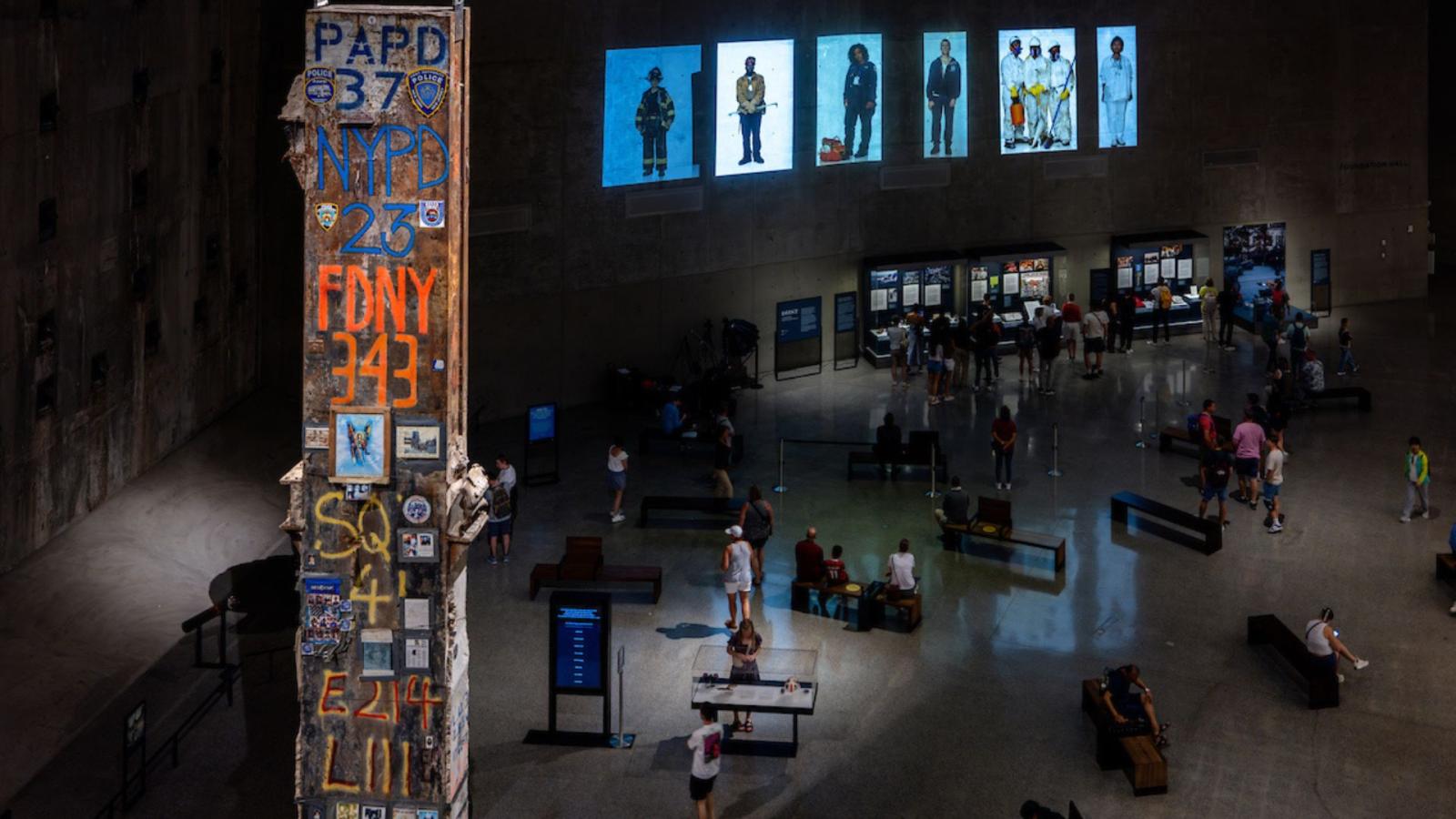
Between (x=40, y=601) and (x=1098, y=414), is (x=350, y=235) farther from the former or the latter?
(x=1098, y=414)

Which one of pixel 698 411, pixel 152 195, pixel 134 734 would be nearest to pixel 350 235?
pixel 134 734

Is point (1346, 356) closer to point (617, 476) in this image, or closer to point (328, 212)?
point (617, 476)

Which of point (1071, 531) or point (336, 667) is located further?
point (1071, 531)

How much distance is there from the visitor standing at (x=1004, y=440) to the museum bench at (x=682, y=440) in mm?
4071

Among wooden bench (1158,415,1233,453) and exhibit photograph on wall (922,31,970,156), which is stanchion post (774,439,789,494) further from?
exhibit photograph on wall (922,31,970,156)

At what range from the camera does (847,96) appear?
107 ft

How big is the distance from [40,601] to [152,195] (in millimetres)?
6201

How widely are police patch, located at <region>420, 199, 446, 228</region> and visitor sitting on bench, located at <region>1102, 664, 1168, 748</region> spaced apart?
9.12m

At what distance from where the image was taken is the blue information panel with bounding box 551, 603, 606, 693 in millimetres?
17016

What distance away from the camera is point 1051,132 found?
35.2m

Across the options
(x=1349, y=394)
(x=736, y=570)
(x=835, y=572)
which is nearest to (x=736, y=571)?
(x=736, y=570)

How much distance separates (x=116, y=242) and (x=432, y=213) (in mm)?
12127

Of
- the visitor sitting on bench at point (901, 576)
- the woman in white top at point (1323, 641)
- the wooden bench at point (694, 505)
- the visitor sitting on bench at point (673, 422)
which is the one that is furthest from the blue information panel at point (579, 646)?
the visitor sitting on bench at point (673, 422)

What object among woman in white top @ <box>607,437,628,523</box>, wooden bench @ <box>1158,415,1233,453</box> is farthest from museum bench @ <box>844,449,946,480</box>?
wooden bench @ <box>1158,415,1233,453</box>
